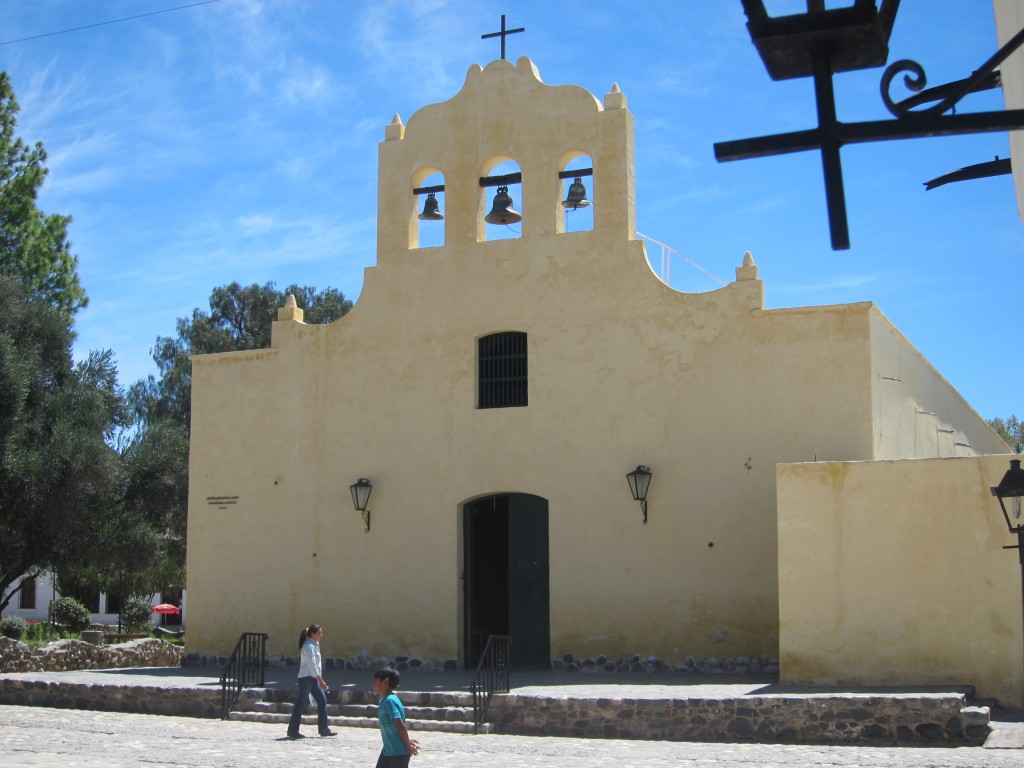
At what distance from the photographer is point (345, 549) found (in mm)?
18859

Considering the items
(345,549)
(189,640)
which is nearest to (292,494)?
(345,549)

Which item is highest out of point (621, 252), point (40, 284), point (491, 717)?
point (40, 284)

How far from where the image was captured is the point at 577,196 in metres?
18.1

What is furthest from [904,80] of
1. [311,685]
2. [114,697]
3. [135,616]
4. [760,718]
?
[135,616]

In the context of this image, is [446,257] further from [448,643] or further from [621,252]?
[448,643]

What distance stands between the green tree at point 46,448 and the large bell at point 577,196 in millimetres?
10342

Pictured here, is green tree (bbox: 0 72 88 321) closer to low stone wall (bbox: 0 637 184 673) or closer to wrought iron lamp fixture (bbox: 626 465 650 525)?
low stone wall (bbox: 0 637 184 673)

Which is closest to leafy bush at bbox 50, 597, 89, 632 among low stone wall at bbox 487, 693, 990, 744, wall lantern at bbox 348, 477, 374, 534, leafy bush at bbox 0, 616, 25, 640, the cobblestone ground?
leafy bush at bbox 0, 616, 25, 640

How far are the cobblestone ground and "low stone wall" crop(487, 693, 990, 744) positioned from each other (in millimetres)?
231

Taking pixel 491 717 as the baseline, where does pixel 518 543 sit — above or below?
above

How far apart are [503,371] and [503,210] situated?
8.11 ft

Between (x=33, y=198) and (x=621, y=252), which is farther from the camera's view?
(x=33, y=198)

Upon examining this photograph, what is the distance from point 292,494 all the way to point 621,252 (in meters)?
6.53

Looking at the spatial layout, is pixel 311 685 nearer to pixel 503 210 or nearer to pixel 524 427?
pixel 524 427
